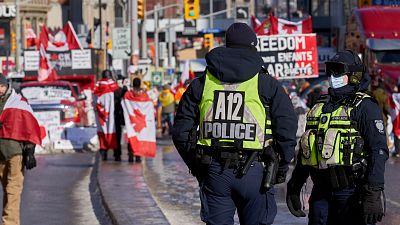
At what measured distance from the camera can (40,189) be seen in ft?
56.6

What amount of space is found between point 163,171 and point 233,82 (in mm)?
12115

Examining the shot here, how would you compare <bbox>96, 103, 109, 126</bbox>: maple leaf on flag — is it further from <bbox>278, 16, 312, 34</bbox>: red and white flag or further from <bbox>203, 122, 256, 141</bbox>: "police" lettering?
<bbox>203, 122, 256, 141</bbox>: "police" lettering

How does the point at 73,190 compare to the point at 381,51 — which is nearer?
the point at 73,190

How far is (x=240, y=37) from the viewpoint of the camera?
24.6ft

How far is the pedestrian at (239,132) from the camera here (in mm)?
7363

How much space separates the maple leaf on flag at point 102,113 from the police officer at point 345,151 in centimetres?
1435

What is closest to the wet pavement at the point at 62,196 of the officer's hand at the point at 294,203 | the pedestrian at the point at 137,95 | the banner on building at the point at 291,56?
the pedestrian at the point at 137,95

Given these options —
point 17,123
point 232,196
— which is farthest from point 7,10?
point 232,196

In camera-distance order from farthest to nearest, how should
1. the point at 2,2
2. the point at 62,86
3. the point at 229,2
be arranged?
the point at 229,2, the point at 2,2, the point at 62,86

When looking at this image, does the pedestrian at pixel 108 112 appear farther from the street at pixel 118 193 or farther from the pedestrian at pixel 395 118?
the pedestrian at pixel 395 118

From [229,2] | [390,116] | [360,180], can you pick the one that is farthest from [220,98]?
[229,2]

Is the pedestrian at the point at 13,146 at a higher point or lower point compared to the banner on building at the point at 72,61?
higher

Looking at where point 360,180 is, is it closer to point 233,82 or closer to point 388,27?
point 233,82

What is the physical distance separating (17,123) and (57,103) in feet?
58.0
